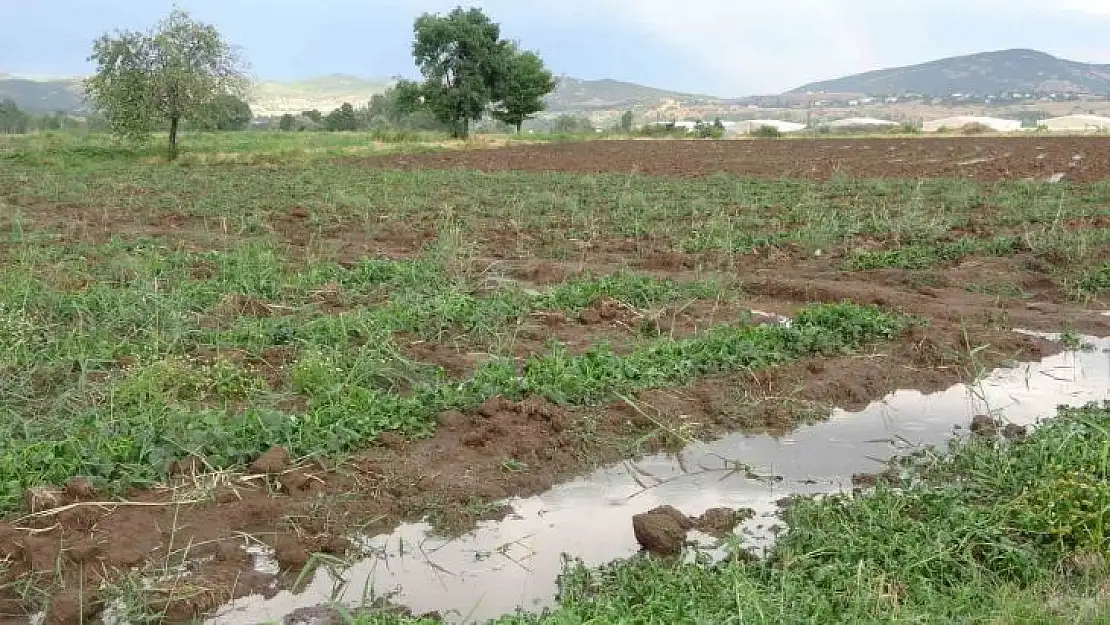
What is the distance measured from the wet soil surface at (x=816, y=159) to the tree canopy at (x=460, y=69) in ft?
28.5

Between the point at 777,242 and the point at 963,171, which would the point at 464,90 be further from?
the point at 777,242

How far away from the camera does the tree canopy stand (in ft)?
155

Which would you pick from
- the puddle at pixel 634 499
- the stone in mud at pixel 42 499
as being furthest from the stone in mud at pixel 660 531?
the stone in mud at pixel 42 499

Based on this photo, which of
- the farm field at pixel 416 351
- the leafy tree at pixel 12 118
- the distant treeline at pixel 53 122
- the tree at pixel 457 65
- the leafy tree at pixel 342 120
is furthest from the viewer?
the leafy tree at pixel 342 120

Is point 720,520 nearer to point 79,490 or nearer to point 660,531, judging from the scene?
point 660,531

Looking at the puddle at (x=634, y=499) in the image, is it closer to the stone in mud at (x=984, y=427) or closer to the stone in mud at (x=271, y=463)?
the stone in mud at (x=984, y=427)

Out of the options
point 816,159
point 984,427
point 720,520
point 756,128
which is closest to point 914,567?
point 720,520

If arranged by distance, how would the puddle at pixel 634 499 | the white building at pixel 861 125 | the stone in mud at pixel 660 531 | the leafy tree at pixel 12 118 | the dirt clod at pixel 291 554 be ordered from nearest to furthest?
1. the puddle at pixel 634 499
2. the dirt clod at pixel 291 554
3. the stone in mud at pixel 660 531
4. the white building at pixel 861 125
5. the leafy tree at pixel 12 118

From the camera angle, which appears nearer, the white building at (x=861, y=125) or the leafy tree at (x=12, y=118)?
the white building at (x=861, y=125)

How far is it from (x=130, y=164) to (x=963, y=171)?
24.8m

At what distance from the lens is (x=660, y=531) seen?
448cm

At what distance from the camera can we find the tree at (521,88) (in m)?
49.5

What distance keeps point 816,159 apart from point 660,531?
27.0 meters

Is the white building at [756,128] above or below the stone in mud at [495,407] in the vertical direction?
above
